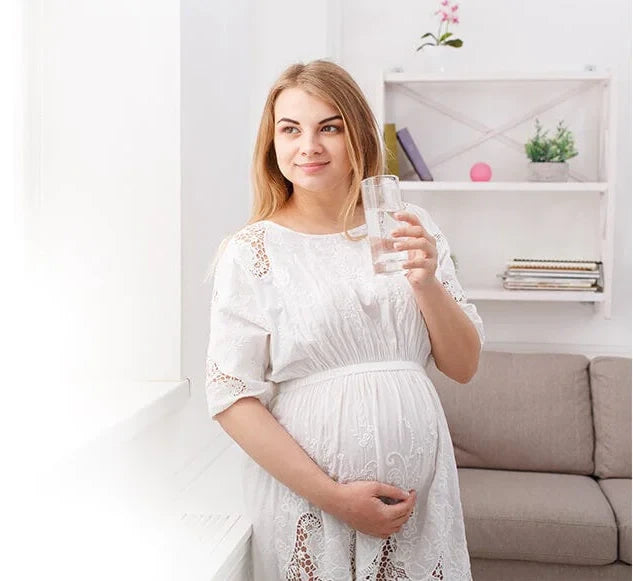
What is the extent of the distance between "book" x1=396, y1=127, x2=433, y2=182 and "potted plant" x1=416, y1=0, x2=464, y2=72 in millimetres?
309

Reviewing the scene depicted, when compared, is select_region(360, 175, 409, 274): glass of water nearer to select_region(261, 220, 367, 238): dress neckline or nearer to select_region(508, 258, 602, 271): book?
select_region(261, 220, 367, 238): dress neckline

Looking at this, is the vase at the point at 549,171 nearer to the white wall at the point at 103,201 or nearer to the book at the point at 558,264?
the book at the point at 558,264

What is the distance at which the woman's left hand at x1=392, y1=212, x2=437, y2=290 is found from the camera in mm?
1403

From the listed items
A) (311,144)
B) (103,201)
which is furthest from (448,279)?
(103,201)

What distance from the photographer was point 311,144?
1.54 meters

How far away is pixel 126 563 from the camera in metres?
1.68

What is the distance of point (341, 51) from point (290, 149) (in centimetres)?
227

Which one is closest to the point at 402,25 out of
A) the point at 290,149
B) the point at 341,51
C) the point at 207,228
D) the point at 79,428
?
the point at 341,51

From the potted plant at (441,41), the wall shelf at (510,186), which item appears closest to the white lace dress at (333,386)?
the wall shelf at (510,186)

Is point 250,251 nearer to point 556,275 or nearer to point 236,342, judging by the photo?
point 236,342

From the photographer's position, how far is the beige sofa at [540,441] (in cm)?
285

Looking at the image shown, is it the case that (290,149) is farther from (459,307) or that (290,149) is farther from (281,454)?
(281,454)

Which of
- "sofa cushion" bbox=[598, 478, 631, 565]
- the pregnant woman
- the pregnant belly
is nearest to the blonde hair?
the pregnant woman

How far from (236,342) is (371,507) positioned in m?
0.36
